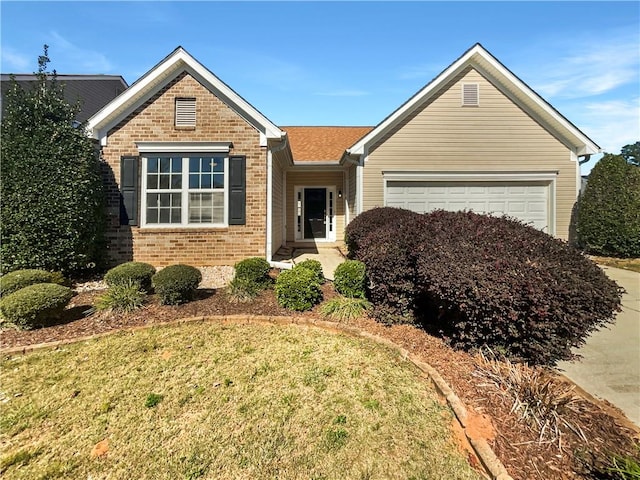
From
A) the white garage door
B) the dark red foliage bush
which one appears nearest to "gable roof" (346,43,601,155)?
the white garage door

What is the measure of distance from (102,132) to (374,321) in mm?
7863

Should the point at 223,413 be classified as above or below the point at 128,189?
below

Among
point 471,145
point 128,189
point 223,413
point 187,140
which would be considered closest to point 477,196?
point 471,145

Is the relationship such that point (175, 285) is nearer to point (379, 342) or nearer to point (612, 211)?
point (379, 342)

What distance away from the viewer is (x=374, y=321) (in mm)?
4750

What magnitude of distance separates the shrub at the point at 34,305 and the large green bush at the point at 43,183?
Answer: 2.09 m

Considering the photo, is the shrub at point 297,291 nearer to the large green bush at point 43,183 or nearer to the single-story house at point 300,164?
the single-story house at point 300,164

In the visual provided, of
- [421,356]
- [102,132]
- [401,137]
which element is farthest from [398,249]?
[102,132]

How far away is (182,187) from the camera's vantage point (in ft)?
26.4

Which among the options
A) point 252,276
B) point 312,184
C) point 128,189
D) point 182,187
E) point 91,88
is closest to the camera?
point 252,276

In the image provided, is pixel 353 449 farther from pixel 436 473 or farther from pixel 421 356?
pixel 421 356

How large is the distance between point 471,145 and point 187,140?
8.24 meters

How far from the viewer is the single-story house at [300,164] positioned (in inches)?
313

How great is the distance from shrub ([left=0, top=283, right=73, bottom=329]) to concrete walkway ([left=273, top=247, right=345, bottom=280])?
15.8 feet
